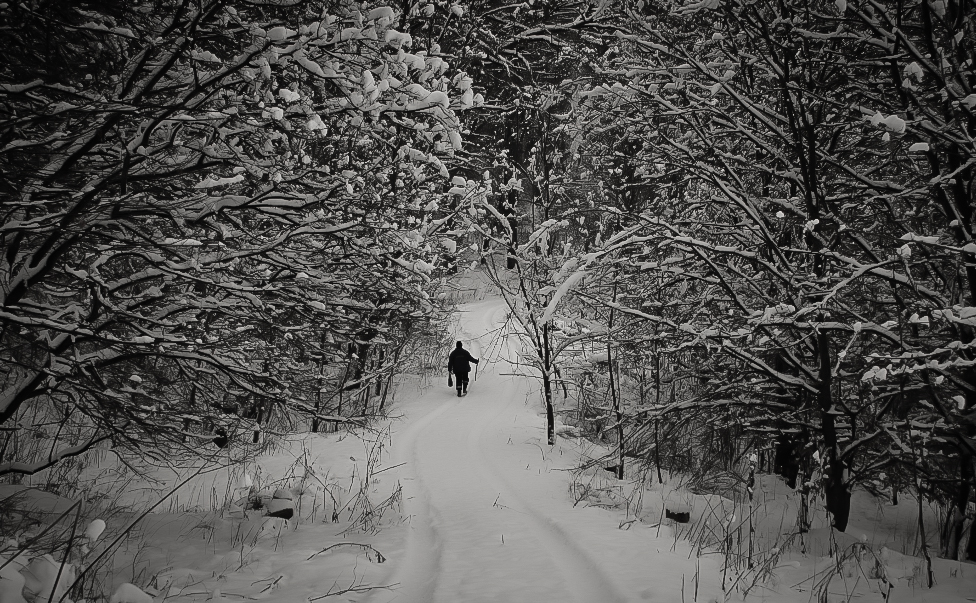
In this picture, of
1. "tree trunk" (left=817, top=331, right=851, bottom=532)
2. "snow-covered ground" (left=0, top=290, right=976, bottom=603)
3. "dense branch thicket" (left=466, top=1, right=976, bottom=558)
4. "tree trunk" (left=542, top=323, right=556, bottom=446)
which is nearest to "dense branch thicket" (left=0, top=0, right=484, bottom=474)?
"snow-covered ground" (left=0, top=290, right=976, bottom=603)

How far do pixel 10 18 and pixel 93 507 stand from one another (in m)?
4.71

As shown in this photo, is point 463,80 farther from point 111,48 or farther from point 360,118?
point 111,48

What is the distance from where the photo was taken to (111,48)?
14.0 feet

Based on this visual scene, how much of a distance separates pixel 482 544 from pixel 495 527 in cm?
51

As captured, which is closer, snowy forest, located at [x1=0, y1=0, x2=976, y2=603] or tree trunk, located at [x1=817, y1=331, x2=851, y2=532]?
snowy forest, located at [x1=0, y1=0, x2=976, y2=603]

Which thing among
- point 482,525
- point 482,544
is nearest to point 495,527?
point 482,525

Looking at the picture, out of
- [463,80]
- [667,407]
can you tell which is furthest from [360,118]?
[667,407]

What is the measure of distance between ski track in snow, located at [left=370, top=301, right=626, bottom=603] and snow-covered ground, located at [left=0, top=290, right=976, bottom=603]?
0.02 m

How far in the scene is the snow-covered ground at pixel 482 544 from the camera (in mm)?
3441

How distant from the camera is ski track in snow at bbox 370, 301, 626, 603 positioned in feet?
11.5

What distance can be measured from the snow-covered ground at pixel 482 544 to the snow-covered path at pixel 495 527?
0.02m

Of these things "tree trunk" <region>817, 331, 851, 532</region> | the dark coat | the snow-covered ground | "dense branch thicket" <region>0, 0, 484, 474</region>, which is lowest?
the snow-covered ground

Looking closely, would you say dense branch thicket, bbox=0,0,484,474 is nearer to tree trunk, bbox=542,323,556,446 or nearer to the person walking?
tree trunk, bbox=542,323,556,446

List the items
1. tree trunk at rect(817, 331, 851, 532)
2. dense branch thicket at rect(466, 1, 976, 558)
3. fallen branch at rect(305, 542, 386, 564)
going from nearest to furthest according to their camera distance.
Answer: dense branch thicket at rect(466, 1, 976, 558) → fallen branch at rect(305, 542, 386, 564) → tree trunk at rect(817, 331, 851, 532)
